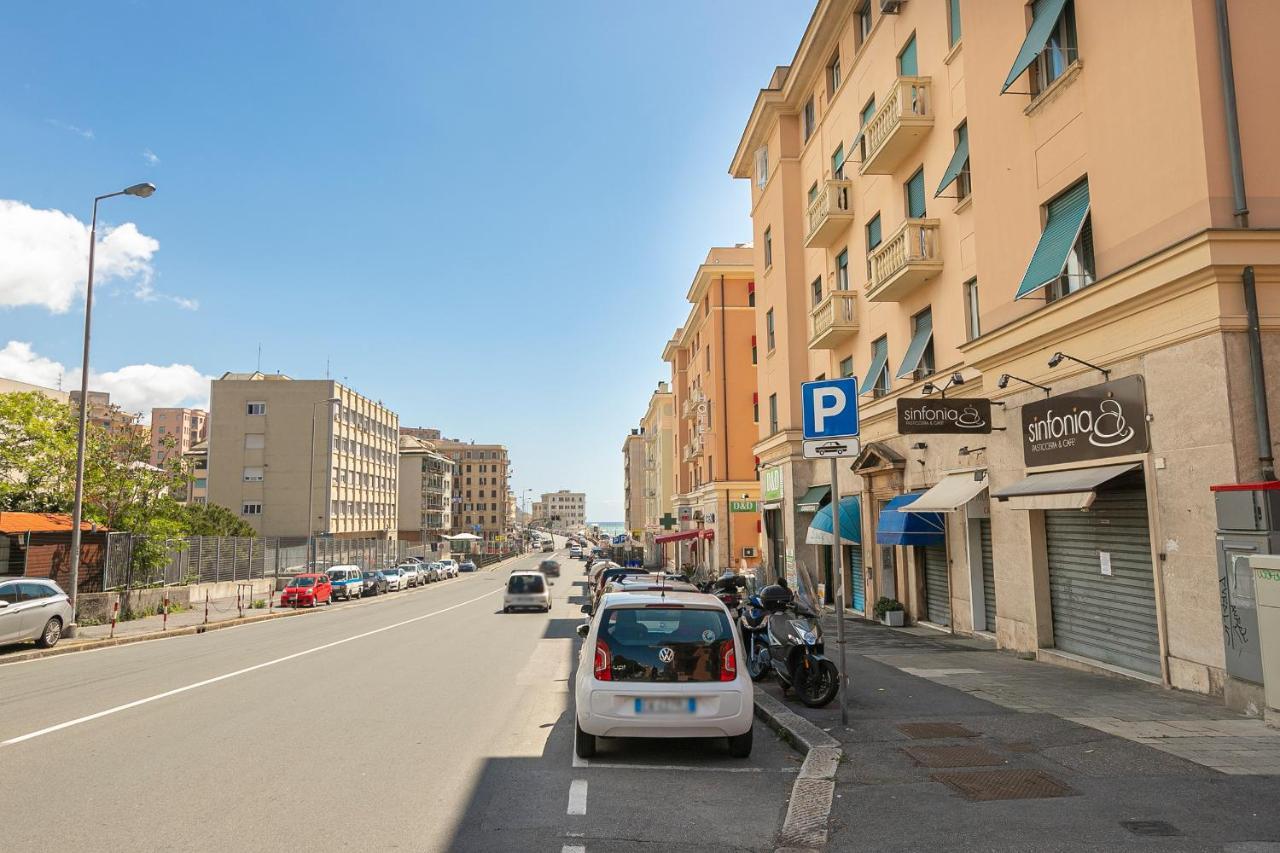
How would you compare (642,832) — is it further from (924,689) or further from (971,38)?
(971,38)

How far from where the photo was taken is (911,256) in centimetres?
1744

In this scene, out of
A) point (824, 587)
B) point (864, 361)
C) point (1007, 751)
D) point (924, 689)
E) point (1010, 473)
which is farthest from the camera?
point (824, 587)

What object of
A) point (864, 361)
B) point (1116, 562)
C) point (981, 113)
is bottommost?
point (1116, 562)

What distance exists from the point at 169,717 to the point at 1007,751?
8.89 metres

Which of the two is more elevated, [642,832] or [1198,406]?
[1198,406]

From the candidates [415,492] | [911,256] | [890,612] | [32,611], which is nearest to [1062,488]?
[911,256]

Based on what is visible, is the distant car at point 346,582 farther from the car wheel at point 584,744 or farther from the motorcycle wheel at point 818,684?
the car wheel at point 584,744

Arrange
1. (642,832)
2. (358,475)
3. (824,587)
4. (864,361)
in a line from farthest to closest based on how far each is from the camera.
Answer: (358,475) < (824,587) < (864,361) < (642,832)

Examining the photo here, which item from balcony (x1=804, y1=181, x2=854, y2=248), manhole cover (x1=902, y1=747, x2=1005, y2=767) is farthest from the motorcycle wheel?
balcony (x1=804, y1=181, x2=854, y2=248)

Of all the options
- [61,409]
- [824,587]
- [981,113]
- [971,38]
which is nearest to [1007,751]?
[981,113]

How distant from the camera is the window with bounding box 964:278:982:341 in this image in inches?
646

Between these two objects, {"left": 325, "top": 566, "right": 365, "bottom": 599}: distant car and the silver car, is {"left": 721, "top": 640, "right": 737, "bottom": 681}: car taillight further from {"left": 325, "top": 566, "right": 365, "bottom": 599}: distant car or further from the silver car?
{"left": 325, "top": 566, "right": 365, "bottom": 599}: distant car

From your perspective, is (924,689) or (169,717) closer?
(169,717)

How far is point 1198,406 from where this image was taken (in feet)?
30.4
